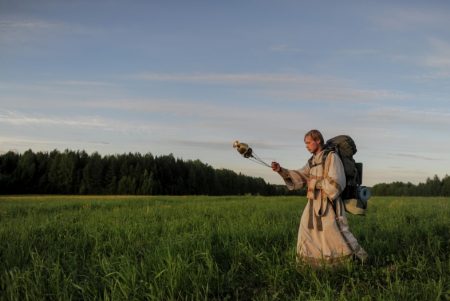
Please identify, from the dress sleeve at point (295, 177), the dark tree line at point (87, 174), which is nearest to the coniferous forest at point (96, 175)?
the dark tree line at point (87, 174)

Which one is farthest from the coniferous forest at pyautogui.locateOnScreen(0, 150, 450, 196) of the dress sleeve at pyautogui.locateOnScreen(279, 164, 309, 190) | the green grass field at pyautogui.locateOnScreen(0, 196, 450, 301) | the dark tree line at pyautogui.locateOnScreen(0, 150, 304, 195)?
the dress sleeve at pyautogui.locateOnScreen(279, 164, 309, 190)

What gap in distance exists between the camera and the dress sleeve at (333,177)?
7516 mm

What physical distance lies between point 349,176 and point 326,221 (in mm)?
876

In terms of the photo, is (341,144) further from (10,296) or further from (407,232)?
(10,296)

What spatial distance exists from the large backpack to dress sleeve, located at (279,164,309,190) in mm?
588

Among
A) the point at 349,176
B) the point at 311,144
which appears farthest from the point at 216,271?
the point at 349,176

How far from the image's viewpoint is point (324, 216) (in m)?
7.75

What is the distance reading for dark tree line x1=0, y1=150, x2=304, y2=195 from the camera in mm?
72938

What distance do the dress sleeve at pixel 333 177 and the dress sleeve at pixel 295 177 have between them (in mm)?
520

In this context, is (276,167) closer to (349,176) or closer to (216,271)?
(349,176)

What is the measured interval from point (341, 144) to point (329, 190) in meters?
0.86

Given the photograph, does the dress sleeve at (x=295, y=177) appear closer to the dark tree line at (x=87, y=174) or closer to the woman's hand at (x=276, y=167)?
the woman's hand at (x=276, y=167)

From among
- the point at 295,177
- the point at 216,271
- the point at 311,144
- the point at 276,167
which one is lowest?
the point at 216,271

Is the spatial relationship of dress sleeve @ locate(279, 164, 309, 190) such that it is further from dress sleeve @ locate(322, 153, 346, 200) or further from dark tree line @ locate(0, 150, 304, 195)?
dark tree line @ locate(0, 150, 304, 195)
